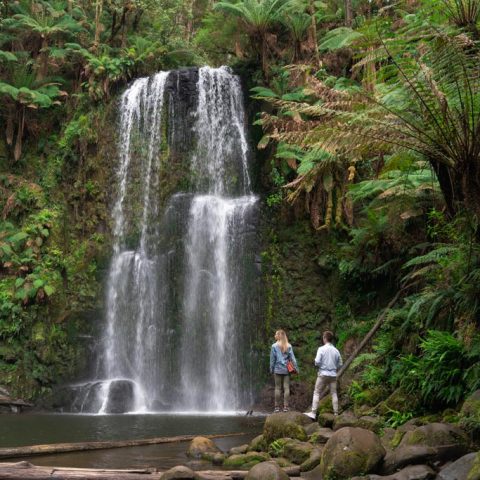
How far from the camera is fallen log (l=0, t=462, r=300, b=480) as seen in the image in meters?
5.57

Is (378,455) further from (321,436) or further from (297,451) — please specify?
(321,436)

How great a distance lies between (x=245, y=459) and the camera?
22.3 ft

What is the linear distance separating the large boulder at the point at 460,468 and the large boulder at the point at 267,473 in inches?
53.3

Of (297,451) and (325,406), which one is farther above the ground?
(325,406)

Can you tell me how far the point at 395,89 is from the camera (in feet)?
23.4

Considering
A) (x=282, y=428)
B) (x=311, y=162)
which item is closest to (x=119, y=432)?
(x=282, y=428)

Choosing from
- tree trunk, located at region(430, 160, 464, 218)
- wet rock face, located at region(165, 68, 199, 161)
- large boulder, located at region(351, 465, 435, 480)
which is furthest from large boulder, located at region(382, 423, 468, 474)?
wet rock face, located at region(165, 68, 199, 161)

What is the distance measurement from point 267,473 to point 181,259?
11354 millimetres

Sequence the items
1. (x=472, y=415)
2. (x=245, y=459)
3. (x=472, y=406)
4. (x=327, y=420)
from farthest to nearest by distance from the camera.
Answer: (x=327, y=420) → (x=245, y=459) → (x=472, y=406) → (x=472, y=415)

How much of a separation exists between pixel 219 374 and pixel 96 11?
14.5m

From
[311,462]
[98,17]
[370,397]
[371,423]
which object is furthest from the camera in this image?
[98,17]

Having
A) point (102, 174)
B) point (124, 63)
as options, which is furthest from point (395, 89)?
point (124, 63)

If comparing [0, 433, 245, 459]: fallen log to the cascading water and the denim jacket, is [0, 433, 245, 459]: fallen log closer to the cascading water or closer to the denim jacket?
the denim jacket

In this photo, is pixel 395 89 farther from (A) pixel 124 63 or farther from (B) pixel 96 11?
(B) pixel 96 11
